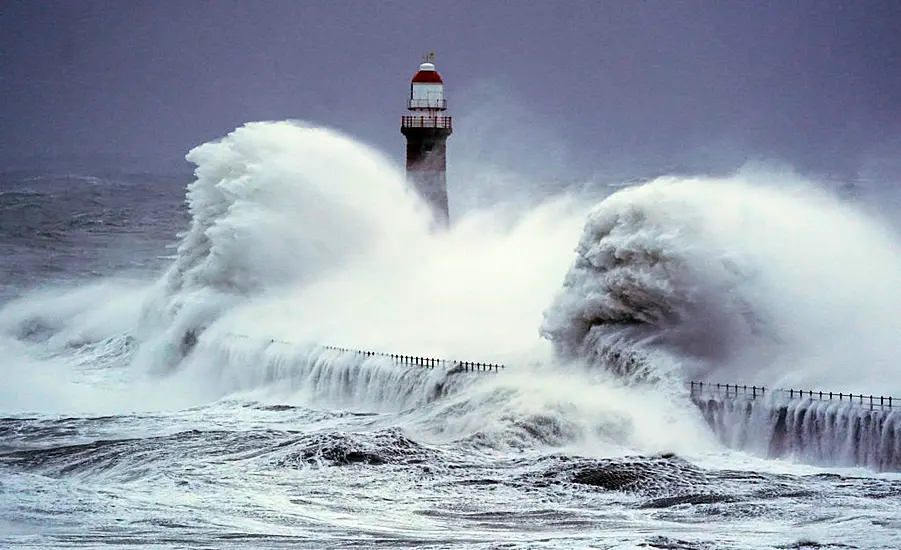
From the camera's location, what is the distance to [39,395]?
26297 millimetres

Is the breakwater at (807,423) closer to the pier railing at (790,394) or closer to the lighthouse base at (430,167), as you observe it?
the pier railing at (790,394)

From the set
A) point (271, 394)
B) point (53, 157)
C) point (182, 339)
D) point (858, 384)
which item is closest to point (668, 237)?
point (858, 384)

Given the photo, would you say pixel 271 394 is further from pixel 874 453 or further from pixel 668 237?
pixel 874 453

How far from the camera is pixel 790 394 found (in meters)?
18.8

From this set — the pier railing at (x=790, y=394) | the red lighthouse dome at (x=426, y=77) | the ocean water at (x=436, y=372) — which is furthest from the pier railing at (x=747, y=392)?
the red lighthouse dome at (x=426, y=77)

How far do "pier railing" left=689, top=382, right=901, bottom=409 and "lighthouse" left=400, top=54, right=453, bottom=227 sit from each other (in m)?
17.3

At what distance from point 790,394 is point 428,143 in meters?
18.8

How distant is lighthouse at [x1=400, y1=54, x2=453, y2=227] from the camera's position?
36312mm

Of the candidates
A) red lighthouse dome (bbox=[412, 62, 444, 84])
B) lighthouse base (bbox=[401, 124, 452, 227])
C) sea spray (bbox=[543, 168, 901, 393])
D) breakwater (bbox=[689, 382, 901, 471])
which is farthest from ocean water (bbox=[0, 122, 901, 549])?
red lighthouse dome (bbox=[412, 62, 444, 84])

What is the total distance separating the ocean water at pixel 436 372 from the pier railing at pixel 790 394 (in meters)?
0.29

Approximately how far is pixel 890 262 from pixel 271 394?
10381 mm

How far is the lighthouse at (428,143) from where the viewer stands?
119ft

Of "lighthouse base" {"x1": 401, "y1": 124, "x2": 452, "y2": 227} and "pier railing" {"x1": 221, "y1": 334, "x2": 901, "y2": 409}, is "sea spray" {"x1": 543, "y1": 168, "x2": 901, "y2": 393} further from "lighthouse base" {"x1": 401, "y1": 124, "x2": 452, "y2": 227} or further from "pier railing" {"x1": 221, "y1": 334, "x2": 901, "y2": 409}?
"lighthouse base" {"x1": 401, "y1": 124, "x2": 452, "y2": 227}

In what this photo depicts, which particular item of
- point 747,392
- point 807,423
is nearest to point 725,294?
point 747,392
